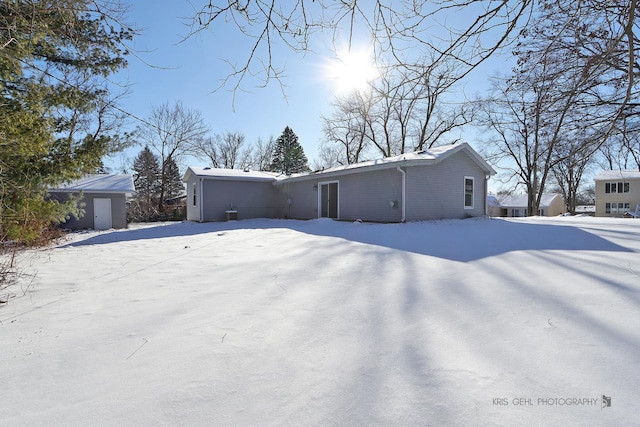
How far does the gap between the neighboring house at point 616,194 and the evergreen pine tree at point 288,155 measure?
95.4 feet

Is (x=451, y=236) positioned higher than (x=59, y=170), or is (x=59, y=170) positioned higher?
(x=59, y=170)

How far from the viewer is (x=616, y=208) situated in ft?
83.6

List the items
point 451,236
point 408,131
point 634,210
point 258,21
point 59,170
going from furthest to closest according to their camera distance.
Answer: point 408,131, point 634,210, point 451,236, point 59,170, point 258,21

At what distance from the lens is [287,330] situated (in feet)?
8.22

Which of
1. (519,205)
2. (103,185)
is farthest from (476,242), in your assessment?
(519,205)

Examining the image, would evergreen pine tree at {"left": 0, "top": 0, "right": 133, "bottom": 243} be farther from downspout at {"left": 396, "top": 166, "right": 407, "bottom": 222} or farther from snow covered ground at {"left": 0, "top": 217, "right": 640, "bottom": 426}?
downspout at {"left": 396, "top": 166, "right": 407, "bottom": 222}

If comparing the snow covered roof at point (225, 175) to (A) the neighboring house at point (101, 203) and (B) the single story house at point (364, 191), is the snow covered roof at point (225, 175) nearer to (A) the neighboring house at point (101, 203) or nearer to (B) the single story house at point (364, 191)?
(B) the single story house at point (364, 191)

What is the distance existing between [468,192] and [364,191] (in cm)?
456

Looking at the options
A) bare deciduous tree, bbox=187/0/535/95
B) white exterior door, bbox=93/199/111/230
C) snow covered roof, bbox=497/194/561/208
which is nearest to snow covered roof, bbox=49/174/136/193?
white exterior door, bbox=93/199/111/230

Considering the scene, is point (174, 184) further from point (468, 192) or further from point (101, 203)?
point (468, 192)

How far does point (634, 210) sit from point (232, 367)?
109ft

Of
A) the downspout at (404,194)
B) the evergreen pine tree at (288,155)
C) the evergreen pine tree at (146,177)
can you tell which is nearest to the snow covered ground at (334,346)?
the downspout at (404,194)

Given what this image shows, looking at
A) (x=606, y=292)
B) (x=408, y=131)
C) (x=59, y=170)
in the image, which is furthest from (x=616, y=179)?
(x=59, y=170)

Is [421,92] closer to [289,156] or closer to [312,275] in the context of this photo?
[312,275]
